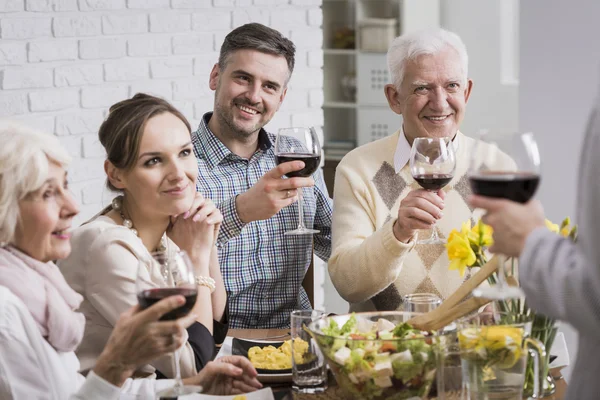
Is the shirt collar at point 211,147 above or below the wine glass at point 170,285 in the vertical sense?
above

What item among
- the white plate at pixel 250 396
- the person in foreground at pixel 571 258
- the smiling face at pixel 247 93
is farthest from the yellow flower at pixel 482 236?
the smiling face at pixel 247 93

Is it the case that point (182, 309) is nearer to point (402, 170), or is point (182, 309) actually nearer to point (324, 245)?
point (402, 170)

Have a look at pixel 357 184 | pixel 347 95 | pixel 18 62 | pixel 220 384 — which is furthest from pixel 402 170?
pixel 347 95

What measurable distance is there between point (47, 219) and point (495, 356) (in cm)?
88

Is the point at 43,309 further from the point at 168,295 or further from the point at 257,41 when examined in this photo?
the point at 257,41

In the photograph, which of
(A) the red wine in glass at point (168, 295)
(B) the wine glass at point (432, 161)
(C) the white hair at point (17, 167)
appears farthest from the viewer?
(B) the wine glass at point (432, 161)

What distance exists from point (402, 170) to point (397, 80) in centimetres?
30

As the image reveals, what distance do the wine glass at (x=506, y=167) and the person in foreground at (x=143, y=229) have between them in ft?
2.81

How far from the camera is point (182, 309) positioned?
1.52m

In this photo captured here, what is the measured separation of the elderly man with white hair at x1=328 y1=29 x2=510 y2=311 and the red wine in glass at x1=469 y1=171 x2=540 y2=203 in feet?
3.87

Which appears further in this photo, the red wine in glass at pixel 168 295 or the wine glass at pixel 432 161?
the wine glass at pixel 432 161

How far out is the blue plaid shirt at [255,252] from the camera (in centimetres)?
290

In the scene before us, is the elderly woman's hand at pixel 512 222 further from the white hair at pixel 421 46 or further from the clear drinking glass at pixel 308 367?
the white hair at pixel 421 46

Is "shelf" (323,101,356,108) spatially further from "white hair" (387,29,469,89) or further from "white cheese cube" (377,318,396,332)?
"white cheese cube" (377,318,396,332)
